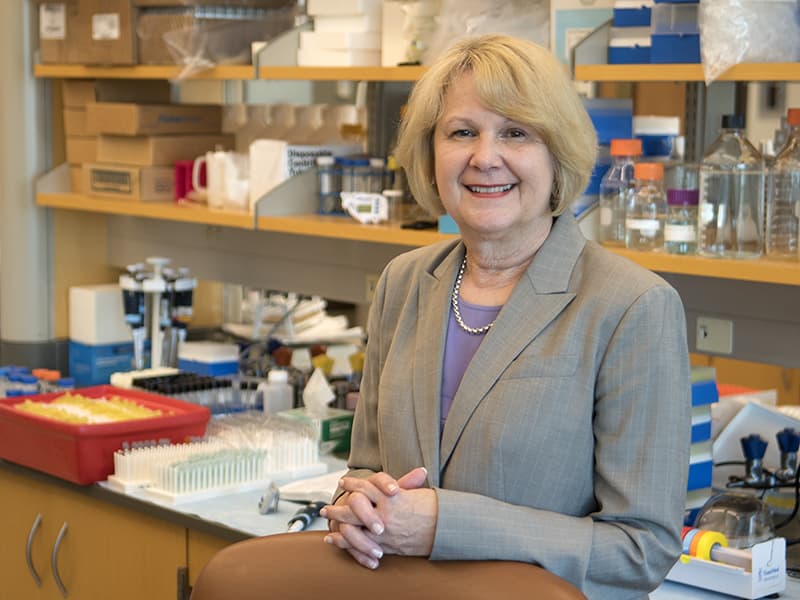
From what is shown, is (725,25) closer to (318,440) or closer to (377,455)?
(377,455)

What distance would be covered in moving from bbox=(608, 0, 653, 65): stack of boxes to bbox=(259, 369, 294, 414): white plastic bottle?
4.12 feet

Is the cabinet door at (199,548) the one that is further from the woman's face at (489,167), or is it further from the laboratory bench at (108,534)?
the woman's face at (489,167)

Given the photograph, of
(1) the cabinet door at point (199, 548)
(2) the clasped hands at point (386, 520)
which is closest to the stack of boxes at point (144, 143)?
(1) the cabinet door at point (199, 548)

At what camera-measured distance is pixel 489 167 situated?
1.73 m

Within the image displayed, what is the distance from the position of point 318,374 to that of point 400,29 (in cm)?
87

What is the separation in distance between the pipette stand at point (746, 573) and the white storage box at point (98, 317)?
2.31m

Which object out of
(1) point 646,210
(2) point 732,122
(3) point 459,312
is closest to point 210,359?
(1) point 646,210

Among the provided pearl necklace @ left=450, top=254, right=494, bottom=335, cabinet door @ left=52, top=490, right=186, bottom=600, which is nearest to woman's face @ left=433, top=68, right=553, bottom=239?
pearl necklace @ left=450, top=254, right=494, bottom=335

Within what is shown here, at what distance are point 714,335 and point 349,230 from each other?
90cm

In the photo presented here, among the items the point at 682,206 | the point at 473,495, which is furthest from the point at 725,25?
the point at 473,495

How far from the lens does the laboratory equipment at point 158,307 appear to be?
12.3 feet

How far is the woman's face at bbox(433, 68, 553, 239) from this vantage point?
1.73 metres

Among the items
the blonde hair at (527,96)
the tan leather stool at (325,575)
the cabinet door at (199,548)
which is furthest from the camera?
the cabinet door at (199,548)

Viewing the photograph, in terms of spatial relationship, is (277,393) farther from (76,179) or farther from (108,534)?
(76,179)
